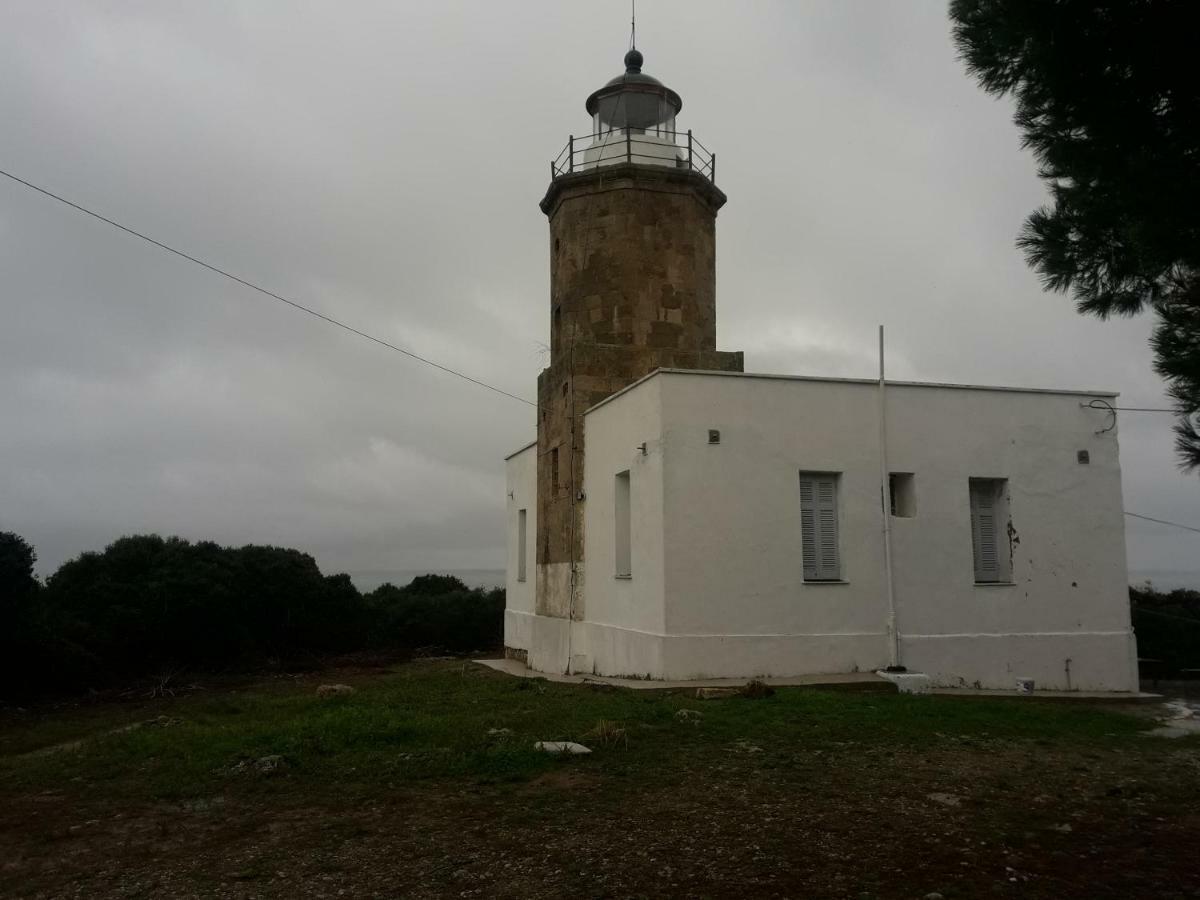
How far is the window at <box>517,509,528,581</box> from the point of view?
18891 millimetres

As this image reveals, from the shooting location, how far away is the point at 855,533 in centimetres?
1217

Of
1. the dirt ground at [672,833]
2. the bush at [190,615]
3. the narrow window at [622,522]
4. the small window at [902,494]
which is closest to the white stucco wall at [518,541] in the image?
the narrow window at [622,522]

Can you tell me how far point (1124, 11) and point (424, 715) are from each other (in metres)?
8.30

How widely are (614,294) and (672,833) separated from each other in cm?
1111

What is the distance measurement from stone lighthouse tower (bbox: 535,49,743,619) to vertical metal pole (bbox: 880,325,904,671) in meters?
3.28

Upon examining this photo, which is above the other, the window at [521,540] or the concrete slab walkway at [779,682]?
the window at [521,540]

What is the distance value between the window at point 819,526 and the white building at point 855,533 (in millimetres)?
22

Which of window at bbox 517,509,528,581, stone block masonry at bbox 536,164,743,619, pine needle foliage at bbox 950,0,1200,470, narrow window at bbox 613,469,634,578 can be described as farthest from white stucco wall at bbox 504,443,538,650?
pine needle foliage at bbox 950,0,1200,470

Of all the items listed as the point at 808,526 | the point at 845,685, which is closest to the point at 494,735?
the point at 845,685

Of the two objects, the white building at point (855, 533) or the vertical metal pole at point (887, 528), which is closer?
the white building at point (855, 533)

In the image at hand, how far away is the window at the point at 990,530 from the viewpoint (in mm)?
12766

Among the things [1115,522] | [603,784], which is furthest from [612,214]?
[603,784]

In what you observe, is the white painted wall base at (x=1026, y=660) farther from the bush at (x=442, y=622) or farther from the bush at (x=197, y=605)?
the bush at (x=197, y=605)

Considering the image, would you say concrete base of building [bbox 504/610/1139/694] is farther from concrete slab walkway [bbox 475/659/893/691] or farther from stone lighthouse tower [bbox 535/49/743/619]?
stone lighthouse tower [bbox 535/49/743/619]
